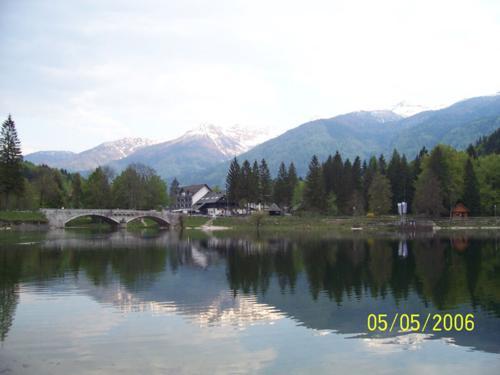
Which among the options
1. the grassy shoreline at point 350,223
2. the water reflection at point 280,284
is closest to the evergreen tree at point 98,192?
the grassy shoreline at point 350,223

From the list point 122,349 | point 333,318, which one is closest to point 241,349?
point 122,349

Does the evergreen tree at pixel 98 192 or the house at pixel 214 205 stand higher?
the evergreen tree at pixel 98 192

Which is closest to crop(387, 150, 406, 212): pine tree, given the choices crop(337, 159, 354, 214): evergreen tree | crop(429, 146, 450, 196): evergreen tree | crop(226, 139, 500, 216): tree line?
crop(226, 139, 500, 216): tree line

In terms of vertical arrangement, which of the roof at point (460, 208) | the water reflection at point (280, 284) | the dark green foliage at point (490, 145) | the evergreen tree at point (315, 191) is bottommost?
the water reflection at point (280, 284)

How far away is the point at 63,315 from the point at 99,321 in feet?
8.03

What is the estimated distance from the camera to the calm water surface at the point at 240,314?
59.1 ft

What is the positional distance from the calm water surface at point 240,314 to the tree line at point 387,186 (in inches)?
2799

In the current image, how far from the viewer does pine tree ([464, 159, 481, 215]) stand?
118 m

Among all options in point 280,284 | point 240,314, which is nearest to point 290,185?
point 280,284

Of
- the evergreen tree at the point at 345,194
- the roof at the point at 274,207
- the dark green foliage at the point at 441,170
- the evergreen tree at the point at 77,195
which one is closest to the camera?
the dark green foliage at the point at 441,170

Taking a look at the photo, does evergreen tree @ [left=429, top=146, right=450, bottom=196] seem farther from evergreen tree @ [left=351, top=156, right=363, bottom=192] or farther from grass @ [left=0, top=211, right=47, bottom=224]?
grass @ [left=0, top=211, right=47, bottom=224]

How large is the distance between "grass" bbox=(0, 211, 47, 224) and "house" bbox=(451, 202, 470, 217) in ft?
298

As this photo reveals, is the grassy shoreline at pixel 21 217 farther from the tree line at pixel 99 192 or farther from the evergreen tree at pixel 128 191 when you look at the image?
the evergreen tree at pixel 128 191

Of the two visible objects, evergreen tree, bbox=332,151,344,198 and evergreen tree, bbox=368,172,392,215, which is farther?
evergreen tree, bbox=332,151,344,198
